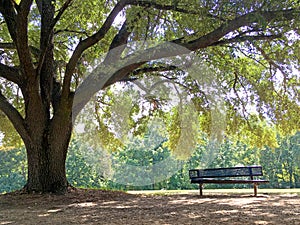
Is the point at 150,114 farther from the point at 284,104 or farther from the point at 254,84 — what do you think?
the point at 284,104

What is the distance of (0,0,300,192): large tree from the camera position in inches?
222

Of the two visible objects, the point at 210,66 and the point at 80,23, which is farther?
the point at 210,66

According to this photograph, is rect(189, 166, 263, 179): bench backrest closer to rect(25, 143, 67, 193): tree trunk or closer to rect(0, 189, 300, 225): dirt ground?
rect(0, 189, 300, 225): dirt ground

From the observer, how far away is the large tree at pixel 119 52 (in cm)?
564

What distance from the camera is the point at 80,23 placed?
992 cm

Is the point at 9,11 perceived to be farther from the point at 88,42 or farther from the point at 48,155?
the point at 48,155

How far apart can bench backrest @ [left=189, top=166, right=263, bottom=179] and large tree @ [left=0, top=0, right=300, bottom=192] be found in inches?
116

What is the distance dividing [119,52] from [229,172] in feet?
12.8

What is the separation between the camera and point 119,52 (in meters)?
7.62

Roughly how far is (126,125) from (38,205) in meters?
8.23

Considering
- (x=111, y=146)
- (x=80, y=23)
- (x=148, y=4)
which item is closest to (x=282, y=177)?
(x=111, y=146)

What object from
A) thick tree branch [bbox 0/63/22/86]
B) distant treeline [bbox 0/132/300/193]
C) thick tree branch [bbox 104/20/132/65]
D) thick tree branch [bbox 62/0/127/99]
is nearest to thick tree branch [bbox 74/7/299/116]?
thick tree branch [bbox 104/20/132/65]

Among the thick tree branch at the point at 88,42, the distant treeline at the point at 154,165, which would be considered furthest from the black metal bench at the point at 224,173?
the distant treeline at the point at 154,165

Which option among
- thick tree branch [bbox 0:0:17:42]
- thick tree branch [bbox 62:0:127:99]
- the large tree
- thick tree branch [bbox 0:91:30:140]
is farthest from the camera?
thick tree branch [bbox 0:91:30:140]
